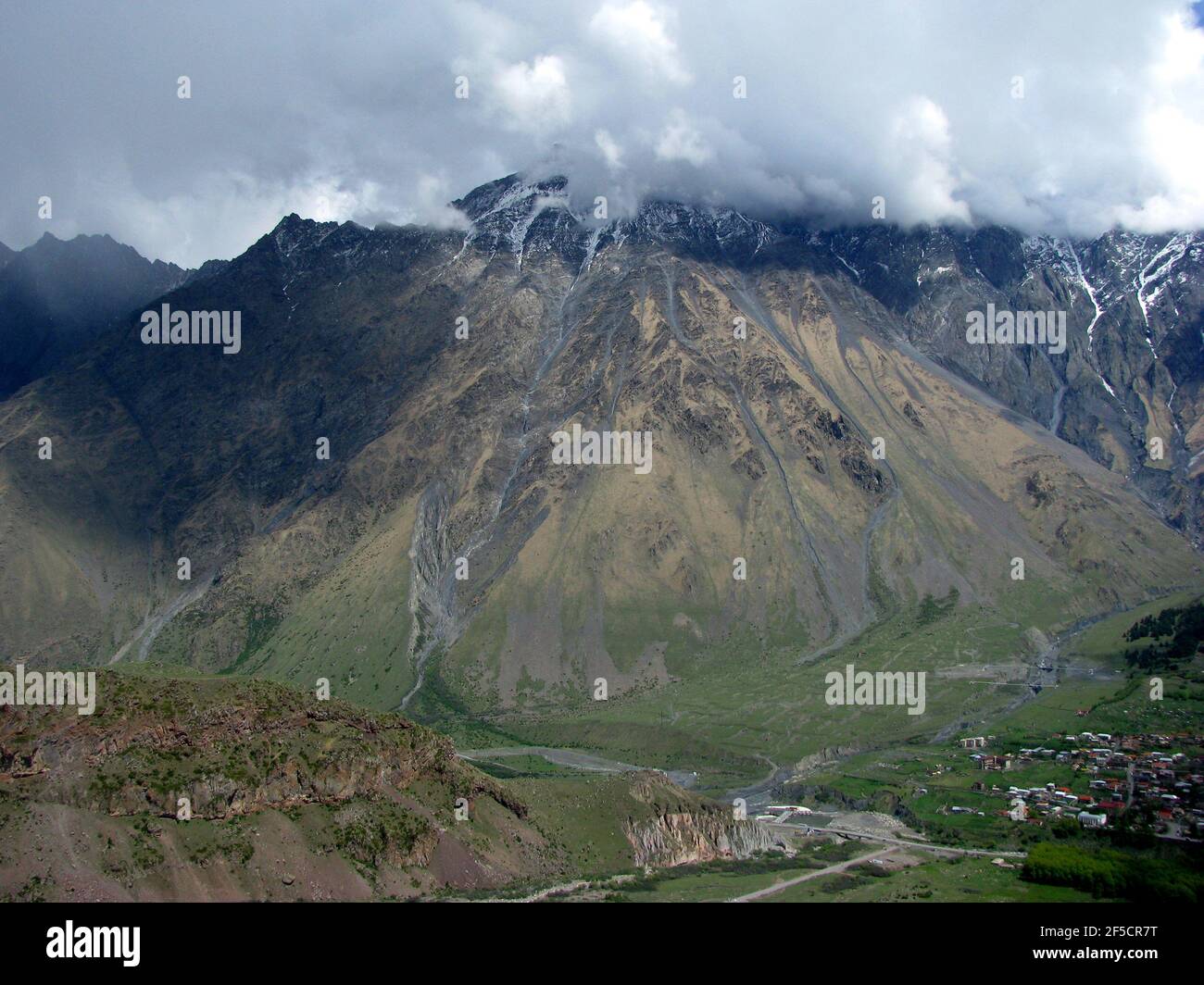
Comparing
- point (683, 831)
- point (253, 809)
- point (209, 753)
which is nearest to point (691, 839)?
point (683, 831)

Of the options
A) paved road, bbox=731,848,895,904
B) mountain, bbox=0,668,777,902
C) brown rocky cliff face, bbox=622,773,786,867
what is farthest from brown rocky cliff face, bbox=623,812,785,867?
paved road, bbox=731,848,895,904

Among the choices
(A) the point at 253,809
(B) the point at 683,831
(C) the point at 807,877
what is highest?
(A) the point at 253,809

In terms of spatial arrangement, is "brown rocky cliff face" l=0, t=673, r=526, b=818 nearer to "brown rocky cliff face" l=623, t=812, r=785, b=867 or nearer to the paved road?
"brown rocky cliff face" l=623, t=812, r=785, b=867

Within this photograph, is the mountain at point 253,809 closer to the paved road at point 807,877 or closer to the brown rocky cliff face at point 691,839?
the brown rocky cliff face at point 691,839

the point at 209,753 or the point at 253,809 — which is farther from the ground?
the point at 209,753

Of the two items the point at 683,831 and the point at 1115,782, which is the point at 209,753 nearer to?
the point at 683,831
